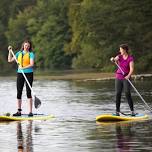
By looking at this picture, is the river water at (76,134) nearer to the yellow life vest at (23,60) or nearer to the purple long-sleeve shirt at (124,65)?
the purple long-sleeve shirt at (124,65)

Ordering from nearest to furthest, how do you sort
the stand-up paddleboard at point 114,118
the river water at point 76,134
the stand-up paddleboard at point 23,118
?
the river water at point 76,134 → the stand-up paddleboard at point 114,118 → the stand-up paddleboard at point 23,118

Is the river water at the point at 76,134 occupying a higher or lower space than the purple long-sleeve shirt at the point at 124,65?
lower

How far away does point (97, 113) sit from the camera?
20234mm

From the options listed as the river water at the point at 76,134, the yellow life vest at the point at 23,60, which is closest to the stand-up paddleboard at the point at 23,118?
the river water at the point at 76,134

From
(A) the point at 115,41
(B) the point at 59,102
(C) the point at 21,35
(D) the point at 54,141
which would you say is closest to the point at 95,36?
(A) the point at 115,41

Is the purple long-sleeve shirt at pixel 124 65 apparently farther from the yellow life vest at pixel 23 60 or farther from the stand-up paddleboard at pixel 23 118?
the yellow life vest at pixel 23 60

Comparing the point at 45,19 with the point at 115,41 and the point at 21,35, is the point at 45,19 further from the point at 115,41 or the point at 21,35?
the point at 115,41

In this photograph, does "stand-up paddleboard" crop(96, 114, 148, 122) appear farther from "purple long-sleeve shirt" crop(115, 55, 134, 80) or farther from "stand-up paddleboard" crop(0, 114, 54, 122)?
"stand-up paddleboard" crop(0, 114, 54, 122)

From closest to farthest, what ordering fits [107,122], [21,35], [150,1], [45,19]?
[107,122]
[150,1]
[45,19]
[21,35]

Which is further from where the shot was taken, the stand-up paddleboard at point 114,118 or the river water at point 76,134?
the stand-up paddleboard at point 114,118

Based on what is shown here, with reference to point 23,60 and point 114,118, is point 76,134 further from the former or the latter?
point 23,60

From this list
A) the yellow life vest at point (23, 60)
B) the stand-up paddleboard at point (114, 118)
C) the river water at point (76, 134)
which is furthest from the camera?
the yellow life vest at point (23, 60)

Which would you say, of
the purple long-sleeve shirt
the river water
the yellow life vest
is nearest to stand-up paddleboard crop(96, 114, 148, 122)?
the river water

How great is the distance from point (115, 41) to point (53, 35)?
178 ft
